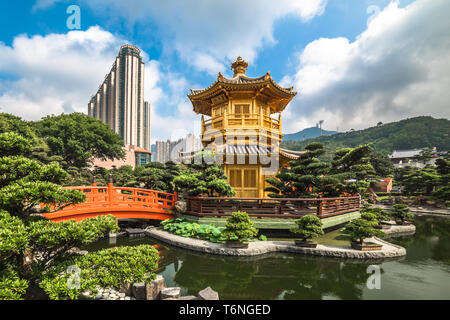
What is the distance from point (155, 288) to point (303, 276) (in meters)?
4.17

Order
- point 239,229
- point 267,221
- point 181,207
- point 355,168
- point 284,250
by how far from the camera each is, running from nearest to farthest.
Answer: point 239,229
point 284,250
point 267,221
point 181,207
point 355,168

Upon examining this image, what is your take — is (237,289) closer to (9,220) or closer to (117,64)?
(9,220)

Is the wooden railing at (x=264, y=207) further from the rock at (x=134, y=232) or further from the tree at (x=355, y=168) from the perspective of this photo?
the rock at (x=134, y=232)

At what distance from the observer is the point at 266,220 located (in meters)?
8.87

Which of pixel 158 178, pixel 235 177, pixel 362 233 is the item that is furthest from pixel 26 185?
pixel 235 177

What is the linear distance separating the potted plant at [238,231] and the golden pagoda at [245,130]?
4.83 metres

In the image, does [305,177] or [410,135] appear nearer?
[305,177]

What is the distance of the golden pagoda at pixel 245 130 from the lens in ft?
40.2

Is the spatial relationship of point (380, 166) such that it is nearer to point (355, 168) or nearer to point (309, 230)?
point (355, 168)

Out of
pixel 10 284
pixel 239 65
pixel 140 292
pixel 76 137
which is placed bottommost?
pixel 140 292

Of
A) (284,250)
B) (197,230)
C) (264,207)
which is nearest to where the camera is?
(284,250)

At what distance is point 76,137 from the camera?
24125 mm

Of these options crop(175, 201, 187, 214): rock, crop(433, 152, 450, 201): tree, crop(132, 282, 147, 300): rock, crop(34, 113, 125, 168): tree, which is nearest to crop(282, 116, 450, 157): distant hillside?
crop(433, 152, 450, 201): tree

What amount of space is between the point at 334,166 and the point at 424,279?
31.6 feet
